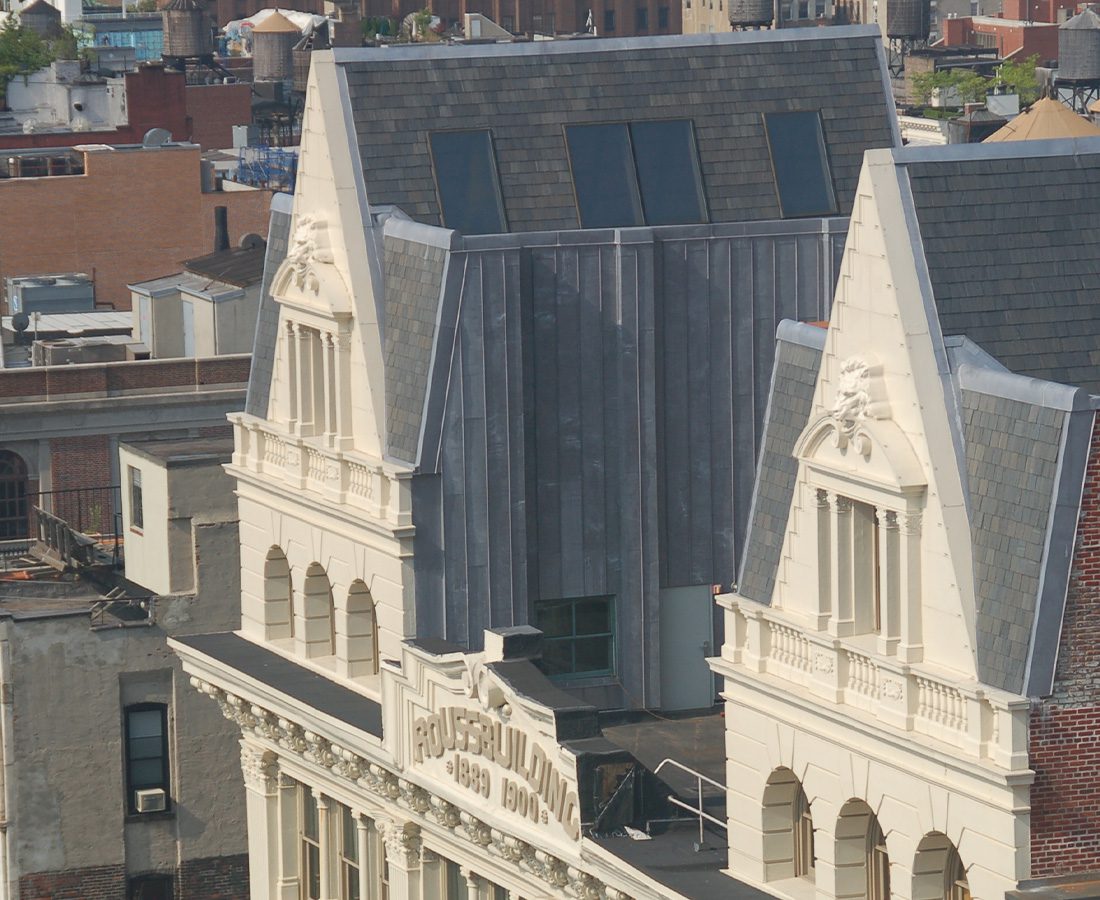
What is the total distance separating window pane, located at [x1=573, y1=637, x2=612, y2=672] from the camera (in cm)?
6084

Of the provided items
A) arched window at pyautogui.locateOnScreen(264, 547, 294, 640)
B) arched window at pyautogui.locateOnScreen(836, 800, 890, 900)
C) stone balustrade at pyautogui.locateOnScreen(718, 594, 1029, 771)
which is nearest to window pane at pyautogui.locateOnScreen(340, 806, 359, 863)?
arched window at pyautogui.locateOnScreen(264, 547, 294, 640)

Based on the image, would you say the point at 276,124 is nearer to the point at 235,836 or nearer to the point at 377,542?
the point at 235,836

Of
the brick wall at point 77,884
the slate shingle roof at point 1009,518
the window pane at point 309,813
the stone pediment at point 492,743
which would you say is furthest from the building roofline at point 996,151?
the brick wall at point 77,884

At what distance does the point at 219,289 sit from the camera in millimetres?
104875

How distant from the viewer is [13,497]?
101 meters

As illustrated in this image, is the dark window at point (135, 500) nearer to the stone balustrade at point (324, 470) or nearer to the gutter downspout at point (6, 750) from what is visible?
the gutter downspout at point (6, 750)

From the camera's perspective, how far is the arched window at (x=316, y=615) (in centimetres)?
6450

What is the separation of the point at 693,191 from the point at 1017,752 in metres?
21.1

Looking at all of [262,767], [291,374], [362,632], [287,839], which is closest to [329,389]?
[291,374]

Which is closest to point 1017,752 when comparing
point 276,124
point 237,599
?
point 237,599

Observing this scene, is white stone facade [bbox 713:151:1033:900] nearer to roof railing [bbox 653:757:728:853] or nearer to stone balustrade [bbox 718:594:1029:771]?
stone balustrade [bbox 718:594:1029:771]

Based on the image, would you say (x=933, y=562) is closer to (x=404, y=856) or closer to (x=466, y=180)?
(x=404, y=856)

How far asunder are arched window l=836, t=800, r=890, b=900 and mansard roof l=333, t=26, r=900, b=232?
17.4 metres

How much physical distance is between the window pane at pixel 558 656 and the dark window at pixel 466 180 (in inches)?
310
